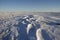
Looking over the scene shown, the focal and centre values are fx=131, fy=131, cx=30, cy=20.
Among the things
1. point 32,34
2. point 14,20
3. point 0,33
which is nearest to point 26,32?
point 32,34

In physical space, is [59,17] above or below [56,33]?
above

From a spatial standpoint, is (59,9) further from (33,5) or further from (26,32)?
(26,32)

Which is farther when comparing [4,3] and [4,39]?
[4,3]

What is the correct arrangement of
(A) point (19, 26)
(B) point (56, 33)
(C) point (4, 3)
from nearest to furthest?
1. (B) point (56, 33)
2. (A) point (19, 26)
3. (C) point (4, 3)

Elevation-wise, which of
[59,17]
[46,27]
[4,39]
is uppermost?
[59,17]

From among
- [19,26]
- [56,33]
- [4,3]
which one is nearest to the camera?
[56,33]
